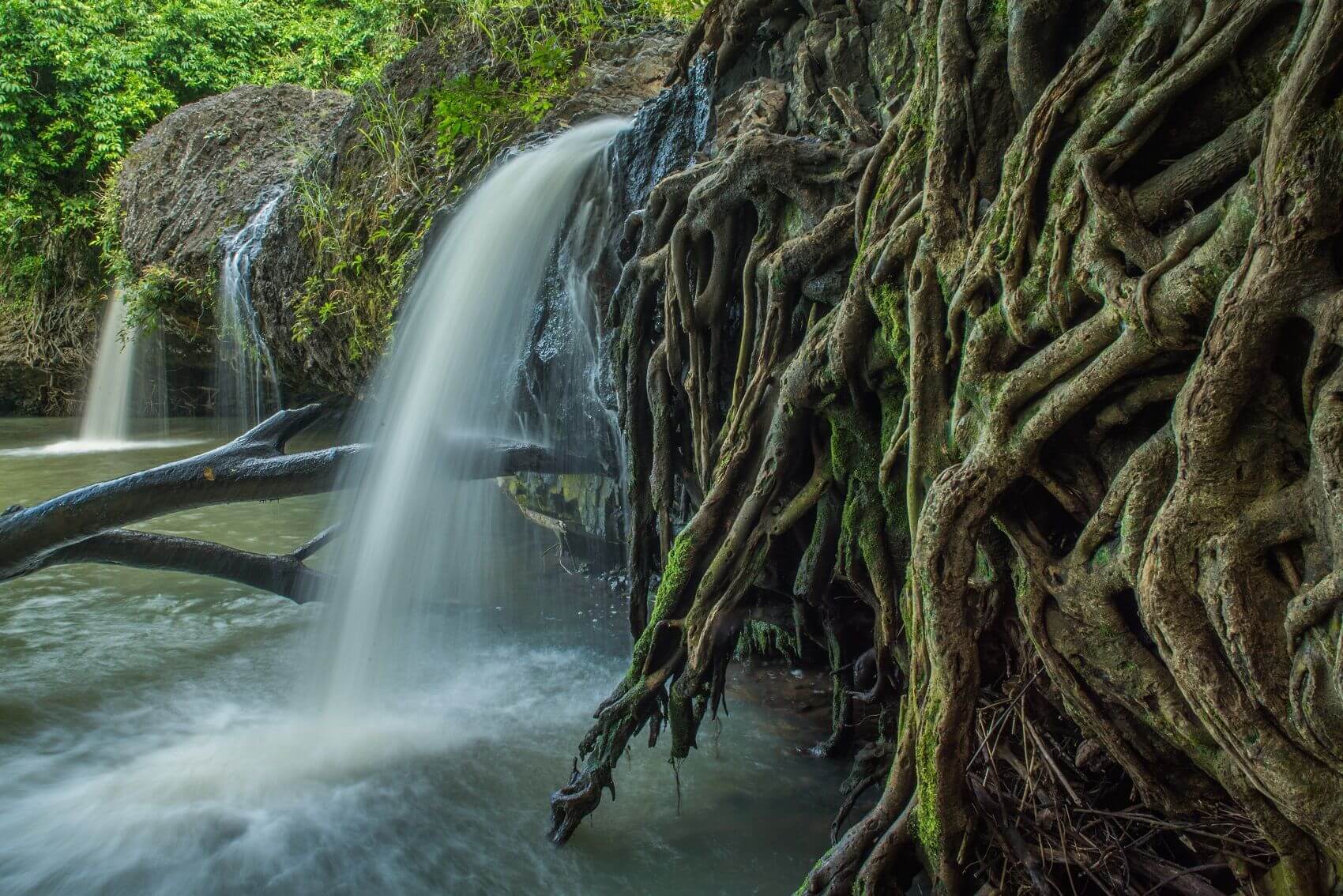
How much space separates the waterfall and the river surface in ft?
1.33

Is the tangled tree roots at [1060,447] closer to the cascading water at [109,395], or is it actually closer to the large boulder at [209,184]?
the large boulder at [209,184]

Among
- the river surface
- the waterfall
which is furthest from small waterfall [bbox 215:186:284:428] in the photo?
the river surface

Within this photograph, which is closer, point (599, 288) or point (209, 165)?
point (599, 288)

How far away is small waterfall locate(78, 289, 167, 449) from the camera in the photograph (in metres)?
11.4

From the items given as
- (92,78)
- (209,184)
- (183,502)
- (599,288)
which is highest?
(92,78)

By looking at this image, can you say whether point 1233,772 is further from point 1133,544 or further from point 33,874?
point 33,874

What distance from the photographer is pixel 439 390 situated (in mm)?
5215

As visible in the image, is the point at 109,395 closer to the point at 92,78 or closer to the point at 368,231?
the point at 92,78

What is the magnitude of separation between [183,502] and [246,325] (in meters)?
5.00

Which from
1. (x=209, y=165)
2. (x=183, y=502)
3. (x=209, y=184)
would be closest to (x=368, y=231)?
(x=183, y=502)

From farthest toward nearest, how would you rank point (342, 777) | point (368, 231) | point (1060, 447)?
point (368, 231) < point (342, 777) < point (1060, 447)

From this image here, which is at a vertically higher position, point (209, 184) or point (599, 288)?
point (209, 184)

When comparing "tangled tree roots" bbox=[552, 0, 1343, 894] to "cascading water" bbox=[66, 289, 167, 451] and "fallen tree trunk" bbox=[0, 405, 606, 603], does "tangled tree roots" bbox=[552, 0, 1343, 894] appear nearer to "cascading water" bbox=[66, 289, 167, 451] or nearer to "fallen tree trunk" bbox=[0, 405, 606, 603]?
"fallen tree trunk" bbox=[0, 405, 606, 603]

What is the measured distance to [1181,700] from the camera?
179 centimetres
